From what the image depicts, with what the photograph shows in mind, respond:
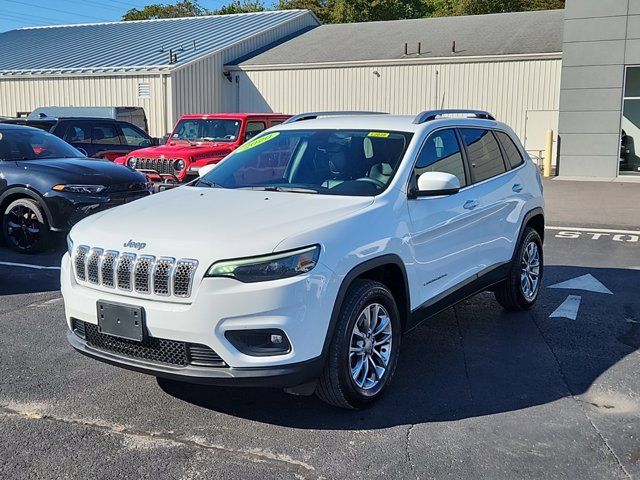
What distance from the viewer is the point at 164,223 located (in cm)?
405

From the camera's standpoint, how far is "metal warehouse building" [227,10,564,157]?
2223 centimetres

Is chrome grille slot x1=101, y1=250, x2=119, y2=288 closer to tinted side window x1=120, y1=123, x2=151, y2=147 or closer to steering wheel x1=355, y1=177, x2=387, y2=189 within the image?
steering wheel x1=355, y1=177, x2=387, y2=189

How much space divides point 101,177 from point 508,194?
5.38 meters

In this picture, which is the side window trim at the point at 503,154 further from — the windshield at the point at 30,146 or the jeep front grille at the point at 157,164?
the jeep front grille at the point at 157,164

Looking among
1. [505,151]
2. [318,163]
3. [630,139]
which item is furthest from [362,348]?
[630,139]

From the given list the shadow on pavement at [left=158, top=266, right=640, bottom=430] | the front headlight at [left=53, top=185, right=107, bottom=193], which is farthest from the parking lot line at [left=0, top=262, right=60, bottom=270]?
the shadow on pavement at [left=158, top=266, right=640, bottom=430]

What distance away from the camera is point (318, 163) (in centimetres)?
A: 504

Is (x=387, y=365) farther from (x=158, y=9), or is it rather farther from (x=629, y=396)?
(x=158, y=9)

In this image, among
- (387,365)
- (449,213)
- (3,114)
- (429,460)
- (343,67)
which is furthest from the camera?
(3,114)

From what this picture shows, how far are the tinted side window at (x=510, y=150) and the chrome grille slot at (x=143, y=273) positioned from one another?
143 inches

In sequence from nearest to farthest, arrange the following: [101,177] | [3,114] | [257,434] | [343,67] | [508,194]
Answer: [257,434], [508,194], [101,177], [343,67], [3,114]

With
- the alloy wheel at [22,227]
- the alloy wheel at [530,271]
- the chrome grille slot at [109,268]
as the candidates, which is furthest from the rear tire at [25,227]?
the alloy wheel at [530,271]

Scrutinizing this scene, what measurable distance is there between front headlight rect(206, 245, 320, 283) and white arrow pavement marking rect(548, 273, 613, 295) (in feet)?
15.1

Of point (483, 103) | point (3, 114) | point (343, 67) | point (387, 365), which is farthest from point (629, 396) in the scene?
point (3, 114)
